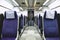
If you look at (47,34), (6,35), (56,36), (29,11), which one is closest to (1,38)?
(6,35)

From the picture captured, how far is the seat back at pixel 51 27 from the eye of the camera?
4023 millimetres

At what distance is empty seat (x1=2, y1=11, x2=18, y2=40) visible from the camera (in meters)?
4.01

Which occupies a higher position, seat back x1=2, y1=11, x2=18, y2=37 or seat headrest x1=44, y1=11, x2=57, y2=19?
seat headrest x1=44, y1=11, x2=57, y2=19

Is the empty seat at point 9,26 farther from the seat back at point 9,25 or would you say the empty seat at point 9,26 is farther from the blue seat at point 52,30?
the blue seat at point 52,30

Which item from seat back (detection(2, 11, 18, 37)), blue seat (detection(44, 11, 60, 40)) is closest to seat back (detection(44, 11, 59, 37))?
blue seat (detection(44, 11, 60, 40))

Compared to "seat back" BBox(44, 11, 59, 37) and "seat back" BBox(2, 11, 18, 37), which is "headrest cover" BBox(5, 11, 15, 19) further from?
"seat back" BBox(44, 11, 59, 37)

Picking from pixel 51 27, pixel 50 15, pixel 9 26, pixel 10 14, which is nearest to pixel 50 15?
pixel 50 15

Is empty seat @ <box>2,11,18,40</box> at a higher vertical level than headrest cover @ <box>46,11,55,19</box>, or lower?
lower

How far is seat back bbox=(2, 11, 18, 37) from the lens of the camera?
13.2 feet

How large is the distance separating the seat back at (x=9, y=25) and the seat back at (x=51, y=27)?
100 cm

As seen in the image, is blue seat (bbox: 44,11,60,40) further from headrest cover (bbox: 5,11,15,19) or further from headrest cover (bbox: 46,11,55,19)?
headrest cover (bbox: 5,11,15,19)

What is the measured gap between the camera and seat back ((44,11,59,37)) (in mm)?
4023

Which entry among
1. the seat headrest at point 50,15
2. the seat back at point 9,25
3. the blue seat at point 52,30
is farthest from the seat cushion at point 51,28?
the seat back at point 9,25

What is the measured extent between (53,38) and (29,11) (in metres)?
13.6
